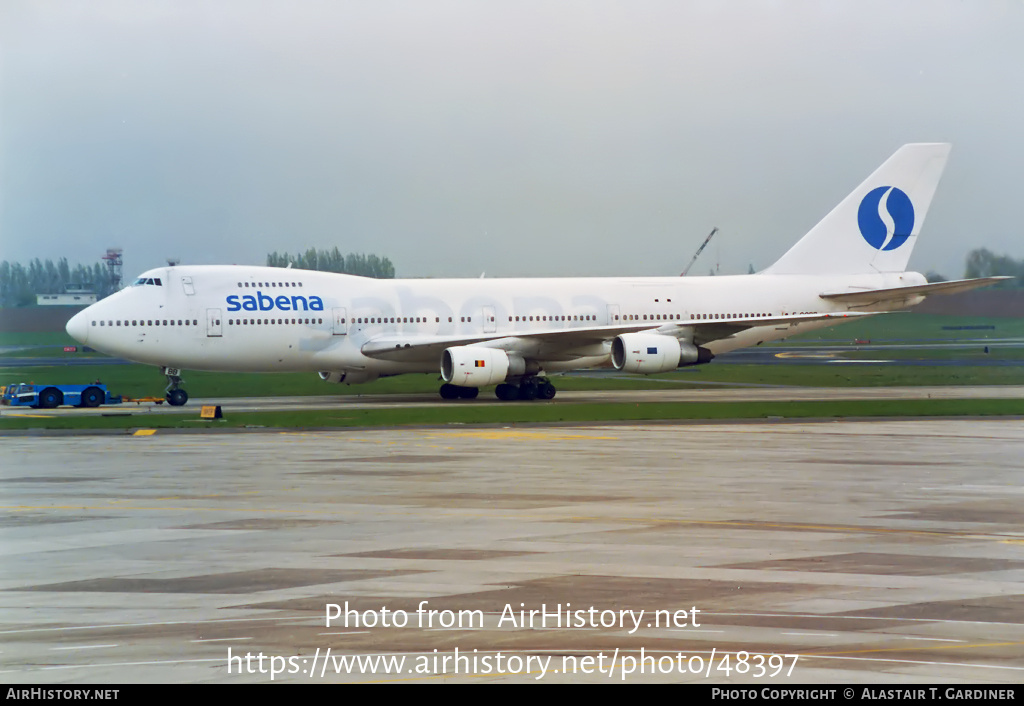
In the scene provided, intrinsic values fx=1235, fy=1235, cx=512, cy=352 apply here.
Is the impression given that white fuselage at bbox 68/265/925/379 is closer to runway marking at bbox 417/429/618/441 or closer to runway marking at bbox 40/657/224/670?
runway marking at bbox 417/429/618/441

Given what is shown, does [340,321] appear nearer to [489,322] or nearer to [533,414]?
[489,322]

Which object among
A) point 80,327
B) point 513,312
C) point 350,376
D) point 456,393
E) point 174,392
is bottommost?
point 456,393

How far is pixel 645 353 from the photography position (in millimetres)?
41562

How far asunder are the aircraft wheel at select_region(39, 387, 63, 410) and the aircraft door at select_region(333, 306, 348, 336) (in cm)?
939

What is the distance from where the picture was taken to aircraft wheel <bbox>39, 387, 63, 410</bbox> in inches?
1620

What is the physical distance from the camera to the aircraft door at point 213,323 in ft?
136

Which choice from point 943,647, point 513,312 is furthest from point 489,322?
point 943,647

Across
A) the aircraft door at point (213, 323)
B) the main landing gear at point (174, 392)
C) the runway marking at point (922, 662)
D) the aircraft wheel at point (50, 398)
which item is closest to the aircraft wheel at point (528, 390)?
the aircraft door at point (213, 323)

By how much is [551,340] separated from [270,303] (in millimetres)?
9733

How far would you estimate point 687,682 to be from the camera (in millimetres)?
8680

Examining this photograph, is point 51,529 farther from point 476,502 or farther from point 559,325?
point 559,325

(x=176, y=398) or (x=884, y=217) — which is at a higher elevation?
(x=884, y=217)

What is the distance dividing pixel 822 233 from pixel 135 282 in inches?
1041
